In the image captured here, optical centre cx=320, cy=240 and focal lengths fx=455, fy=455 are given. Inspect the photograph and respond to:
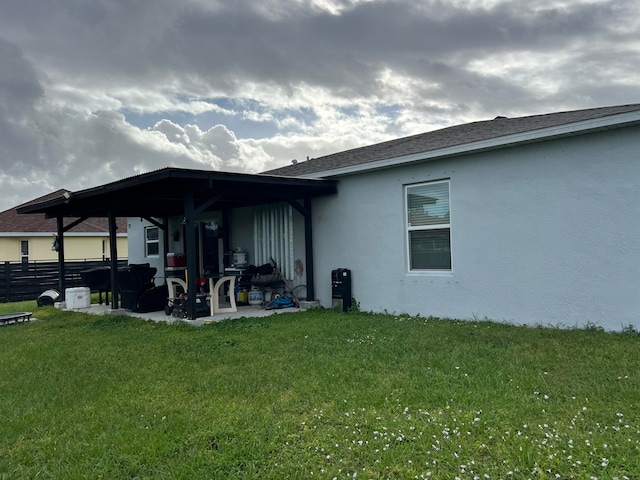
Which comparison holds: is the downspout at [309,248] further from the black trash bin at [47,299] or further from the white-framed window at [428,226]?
the black trash bin at [47,299]

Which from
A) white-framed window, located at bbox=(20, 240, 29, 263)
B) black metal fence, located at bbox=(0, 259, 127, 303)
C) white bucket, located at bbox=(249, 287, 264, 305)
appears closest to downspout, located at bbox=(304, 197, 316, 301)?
white bucket, located at bbox=(249, 287, 264, 305)

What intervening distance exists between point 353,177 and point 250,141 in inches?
382

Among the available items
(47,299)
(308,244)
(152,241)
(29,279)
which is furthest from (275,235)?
(29,279)

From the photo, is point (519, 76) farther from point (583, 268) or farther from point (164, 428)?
point (164, 428)

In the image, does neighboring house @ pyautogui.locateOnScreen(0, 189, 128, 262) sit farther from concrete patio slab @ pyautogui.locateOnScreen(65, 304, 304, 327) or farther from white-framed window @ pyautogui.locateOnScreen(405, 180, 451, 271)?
white-framed window @ pyautogui.locateOnScreen(405, 180, 451, 271)

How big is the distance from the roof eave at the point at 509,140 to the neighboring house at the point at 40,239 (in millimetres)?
15222

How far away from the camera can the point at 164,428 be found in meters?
3.30

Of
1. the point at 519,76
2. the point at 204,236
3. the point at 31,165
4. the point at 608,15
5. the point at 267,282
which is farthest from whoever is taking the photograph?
the point at 31,165

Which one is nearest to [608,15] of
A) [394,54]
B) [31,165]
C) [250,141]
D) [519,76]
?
[519,76]

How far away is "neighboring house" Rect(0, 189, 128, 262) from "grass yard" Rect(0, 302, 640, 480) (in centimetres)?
1591

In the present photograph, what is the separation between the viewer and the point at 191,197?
7.47 metres

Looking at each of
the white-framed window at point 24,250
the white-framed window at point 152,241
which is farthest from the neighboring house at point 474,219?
the white-framed window at point 24,250

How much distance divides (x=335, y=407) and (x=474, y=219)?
4264mm

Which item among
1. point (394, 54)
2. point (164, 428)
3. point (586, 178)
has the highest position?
point (394, 54)
